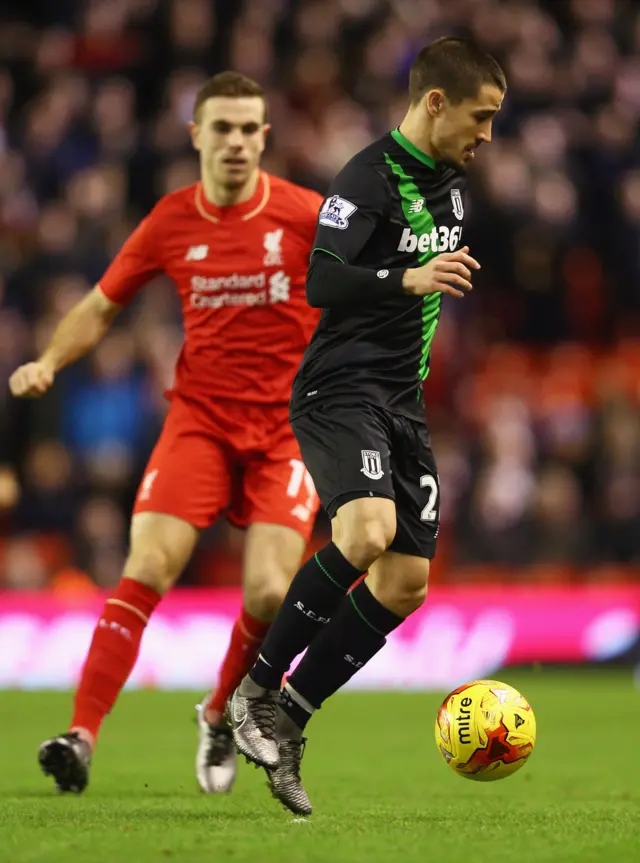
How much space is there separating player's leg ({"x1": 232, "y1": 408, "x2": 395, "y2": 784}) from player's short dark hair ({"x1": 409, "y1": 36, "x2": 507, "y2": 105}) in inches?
43.0

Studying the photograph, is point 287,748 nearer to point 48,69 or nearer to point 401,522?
point 401,522

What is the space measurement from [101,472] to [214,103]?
19.9 ft

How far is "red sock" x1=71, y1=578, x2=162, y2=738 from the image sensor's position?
6359 millimetres

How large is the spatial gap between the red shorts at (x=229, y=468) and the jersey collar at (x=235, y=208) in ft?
2.54

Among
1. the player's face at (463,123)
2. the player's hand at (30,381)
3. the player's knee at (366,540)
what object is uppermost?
the player's face at (463,123)

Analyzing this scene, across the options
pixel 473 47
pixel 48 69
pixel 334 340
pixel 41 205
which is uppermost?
pixel 48 69

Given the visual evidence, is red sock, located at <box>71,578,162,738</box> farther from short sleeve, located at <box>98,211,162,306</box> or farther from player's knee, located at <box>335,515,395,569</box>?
player's knee, located at <box>335,515,395,569</box>

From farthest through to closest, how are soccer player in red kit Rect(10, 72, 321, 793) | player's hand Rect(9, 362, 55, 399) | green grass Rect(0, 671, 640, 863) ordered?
soccer player in red kit Rect(10, 72, 321, 793), player's hand Rect(9, 362, 55, 399), green grass Rect(0, 671, 640, 863)

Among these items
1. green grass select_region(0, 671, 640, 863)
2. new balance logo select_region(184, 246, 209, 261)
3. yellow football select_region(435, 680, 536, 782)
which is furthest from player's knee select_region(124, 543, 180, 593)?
yellow football select_region(435, 680, 536, 782)

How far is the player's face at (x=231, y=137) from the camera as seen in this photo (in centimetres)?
675

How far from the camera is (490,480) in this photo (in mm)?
13117

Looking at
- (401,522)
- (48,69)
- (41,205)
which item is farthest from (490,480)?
(401,522)

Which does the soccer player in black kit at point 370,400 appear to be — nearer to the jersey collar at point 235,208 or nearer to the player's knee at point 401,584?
the player's knee at point 401,584

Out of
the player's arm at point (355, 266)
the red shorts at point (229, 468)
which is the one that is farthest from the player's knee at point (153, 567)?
the player's arm at point (355, 266)
